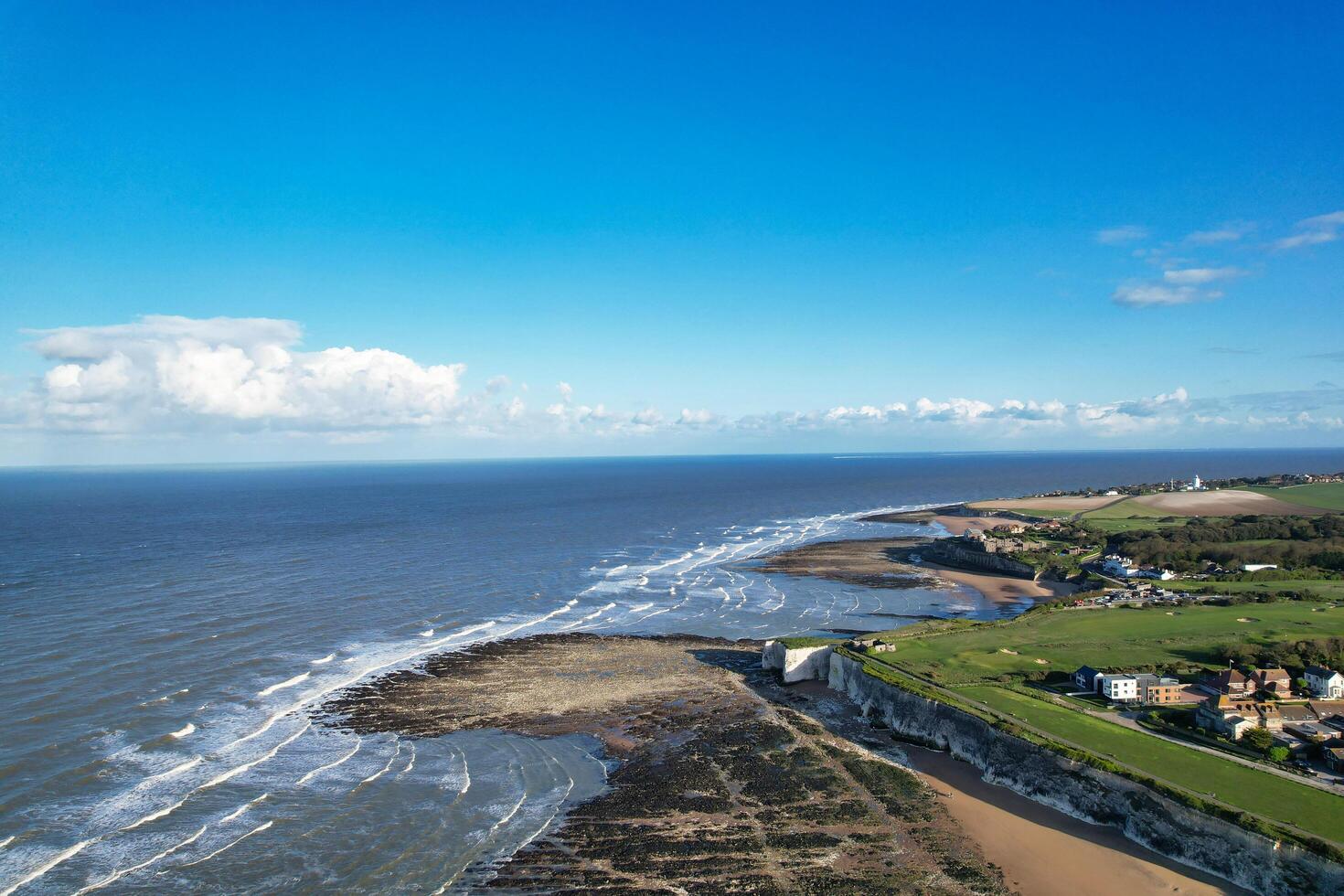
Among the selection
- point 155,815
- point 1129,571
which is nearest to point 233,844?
point 155,815

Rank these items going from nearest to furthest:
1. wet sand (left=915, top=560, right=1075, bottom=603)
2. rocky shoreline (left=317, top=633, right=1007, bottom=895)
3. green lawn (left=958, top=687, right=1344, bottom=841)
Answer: green lawn (left=958, top=687, right=1344, bottom=841)
rocky shoreline (left=317, top=633, right=1007, bottom=895)
wet sand (left=915, top=560, right=1075, bottom=603)

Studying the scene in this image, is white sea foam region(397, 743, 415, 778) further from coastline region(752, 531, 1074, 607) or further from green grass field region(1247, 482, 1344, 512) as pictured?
green grass field region(1247, 482, 1344, 512)

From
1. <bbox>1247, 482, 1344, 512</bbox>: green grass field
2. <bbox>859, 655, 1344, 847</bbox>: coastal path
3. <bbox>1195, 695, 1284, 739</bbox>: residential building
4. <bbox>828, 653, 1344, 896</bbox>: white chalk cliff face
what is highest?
<bbox>1247, 482, 1344, 512</bbox>: green grass field

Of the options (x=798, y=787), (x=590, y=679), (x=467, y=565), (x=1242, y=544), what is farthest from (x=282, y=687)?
(x=1242, y=544)

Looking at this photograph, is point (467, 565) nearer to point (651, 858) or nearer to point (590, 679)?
point (590, 679)

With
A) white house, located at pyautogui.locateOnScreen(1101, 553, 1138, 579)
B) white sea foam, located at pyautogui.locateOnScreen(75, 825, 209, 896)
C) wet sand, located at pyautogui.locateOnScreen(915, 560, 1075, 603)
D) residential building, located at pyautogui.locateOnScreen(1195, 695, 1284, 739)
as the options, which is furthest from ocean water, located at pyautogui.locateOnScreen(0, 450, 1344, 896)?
residential building, located at pyautogui.locateOnScreen(1195, 695, 1284, 739)

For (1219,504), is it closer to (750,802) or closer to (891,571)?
(891,571)
